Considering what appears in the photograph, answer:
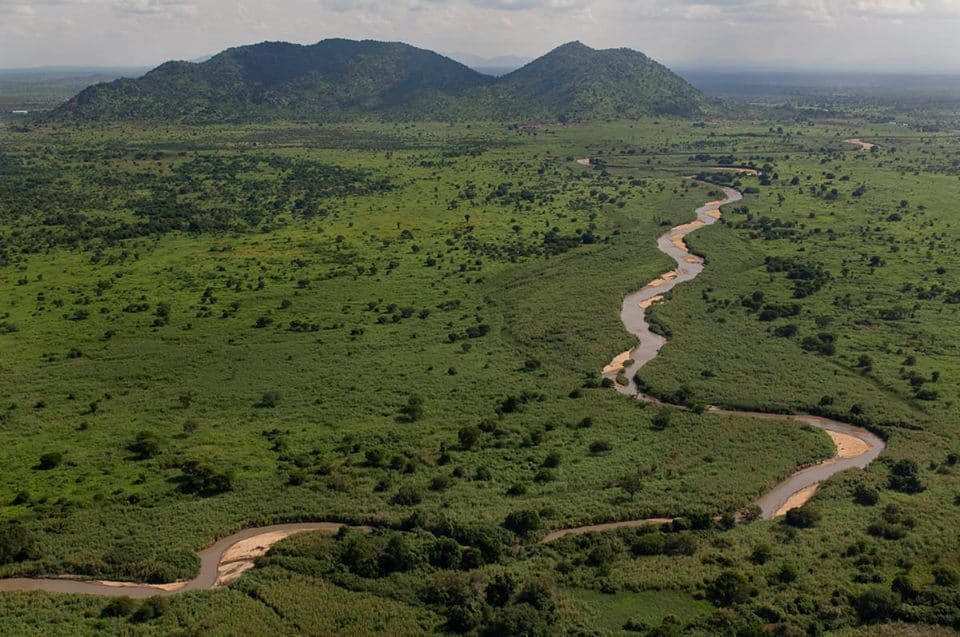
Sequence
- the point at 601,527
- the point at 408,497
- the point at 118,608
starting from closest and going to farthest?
the point at 118,608 < the point at 601,527 < the point at 408,497

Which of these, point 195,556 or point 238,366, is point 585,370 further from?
point 195,556

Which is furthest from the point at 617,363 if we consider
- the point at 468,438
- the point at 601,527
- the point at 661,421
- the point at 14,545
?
the point at 14,545

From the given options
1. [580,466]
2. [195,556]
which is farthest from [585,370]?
[195,556]

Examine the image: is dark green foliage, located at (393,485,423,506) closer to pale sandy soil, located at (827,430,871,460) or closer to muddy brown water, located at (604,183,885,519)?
muddy brown water, located at (604,183,885,519)

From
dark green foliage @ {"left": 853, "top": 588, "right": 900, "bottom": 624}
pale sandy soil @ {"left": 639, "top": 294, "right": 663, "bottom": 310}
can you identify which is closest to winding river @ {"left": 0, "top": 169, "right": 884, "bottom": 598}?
pale sandy soil @ {"left": 639, "top": 294, "right": 663, "bottom": 310}

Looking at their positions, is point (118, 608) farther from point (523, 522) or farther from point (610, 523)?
point (610, 523)

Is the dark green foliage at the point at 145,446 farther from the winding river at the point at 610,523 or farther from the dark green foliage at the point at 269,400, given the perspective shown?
the winding river at the point at 610,523
